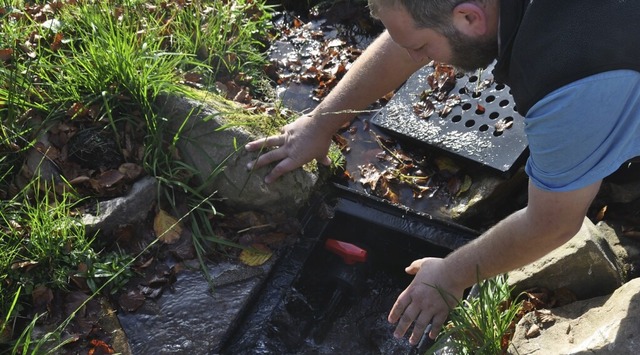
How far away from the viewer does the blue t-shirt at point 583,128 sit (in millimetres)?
2189

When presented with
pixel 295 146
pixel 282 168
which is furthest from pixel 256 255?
pixel 295 146

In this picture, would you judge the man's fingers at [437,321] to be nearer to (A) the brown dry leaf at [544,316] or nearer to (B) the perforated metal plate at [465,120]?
(A) the brown dry leaf at [544,316]

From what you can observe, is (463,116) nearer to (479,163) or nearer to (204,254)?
(479,163)

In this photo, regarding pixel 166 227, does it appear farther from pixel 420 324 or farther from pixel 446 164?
pixel 446 164

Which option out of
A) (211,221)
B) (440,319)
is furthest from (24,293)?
(440,319)

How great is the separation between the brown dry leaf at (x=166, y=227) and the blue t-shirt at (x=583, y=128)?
1.82 meters

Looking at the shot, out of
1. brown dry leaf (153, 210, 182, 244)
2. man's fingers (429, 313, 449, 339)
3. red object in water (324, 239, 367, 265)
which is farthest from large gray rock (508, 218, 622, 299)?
brown dry leaf (153, 210, 182, 244)

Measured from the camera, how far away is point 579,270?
125 inches

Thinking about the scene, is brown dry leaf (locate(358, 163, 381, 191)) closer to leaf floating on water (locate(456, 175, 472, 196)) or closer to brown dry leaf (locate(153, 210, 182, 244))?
leaf floating on water (locate(456, 175, 472, 196))

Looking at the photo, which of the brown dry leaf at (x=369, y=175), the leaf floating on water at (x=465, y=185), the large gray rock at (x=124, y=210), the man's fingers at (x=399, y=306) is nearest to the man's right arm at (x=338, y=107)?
the brown dry leaf at (x=369, y=175)

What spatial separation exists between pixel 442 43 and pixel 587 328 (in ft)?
4.41

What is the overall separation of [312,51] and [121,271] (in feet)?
6.98

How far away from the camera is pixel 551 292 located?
326 centimetres

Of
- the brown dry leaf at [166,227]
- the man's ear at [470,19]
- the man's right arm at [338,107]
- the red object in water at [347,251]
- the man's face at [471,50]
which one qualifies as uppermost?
the man's ear at [470,19]
